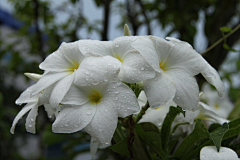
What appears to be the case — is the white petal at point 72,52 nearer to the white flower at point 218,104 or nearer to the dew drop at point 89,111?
the dew drop at point 89,111

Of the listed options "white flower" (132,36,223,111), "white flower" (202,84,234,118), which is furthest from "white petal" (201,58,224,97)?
"white flower" (202,84,234,118)

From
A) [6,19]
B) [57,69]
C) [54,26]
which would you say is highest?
[57,69]

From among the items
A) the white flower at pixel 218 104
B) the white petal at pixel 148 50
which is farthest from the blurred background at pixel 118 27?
the white petal at pixel 148 50

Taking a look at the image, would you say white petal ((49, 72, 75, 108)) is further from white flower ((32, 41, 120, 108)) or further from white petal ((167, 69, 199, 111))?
white petal ((167, 69, 199, 111))

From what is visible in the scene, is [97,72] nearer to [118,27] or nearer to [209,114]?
[209,114]

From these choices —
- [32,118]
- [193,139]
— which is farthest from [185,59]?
[32,118]

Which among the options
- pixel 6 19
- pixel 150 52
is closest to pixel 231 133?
pixel 150 52

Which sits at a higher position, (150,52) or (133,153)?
(150,52)

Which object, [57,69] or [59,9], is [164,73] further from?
[59,9]
